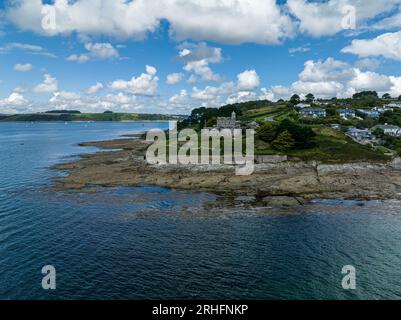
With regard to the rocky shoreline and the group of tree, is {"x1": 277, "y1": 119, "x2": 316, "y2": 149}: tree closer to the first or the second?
the group of tree

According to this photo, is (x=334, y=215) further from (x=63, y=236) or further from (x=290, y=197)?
(x=63, y=236)

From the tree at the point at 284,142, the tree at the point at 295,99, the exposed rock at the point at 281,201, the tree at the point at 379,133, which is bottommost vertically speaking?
the exposed rock at the point at 281,201

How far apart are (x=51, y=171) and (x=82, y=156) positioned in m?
21.6

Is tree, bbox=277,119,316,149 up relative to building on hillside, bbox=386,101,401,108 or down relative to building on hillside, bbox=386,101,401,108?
down

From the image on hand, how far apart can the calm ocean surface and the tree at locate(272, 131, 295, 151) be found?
Result: 27259mm

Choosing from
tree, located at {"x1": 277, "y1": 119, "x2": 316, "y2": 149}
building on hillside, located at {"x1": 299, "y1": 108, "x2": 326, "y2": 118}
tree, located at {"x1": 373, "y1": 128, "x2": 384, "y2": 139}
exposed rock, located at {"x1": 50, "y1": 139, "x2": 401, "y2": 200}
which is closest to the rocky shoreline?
exposed rock, located at {"x1": 50, "y1": 139, "x2": 401, "y2": 200}

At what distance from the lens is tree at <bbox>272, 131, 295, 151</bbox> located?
71812 millimetres

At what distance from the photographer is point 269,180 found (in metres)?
56.5

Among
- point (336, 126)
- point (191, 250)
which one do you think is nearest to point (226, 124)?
point (336, 126)

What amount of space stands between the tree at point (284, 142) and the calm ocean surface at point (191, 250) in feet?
89.4

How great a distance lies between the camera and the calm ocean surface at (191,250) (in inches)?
933

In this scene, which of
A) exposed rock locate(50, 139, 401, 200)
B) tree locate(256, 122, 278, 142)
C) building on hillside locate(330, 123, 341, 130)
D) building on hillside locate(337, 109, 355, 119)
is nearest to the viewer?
exposed rock locate(50, 139, 401, 200)

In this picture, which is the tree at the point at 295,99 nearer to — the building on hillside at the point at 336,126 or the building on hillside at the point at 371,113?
the building on hillside at the point at 371,113

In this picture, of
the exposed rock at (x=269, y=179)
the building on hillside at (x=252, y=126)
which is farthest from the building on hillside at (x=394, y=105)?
the exposed rock at (x=269, y=179)
